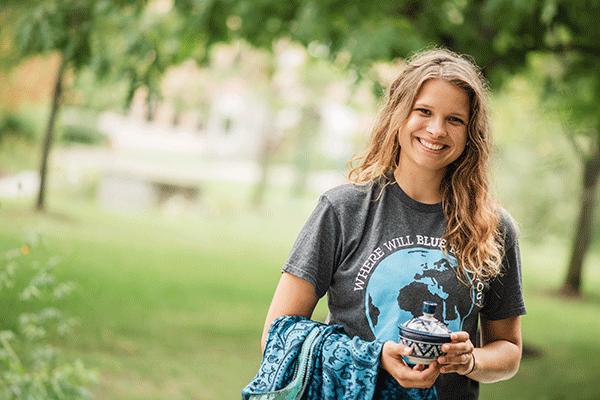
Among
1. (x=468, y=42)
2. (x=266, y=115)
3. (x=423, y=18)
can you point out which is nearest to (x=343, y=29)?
(x=423, y=18)

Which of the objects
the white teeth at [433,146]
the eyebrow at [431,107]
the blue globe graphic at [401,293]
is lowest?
the blue globe graphic at [401,293]

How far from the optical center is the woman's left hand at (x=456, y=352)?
57.7 inches

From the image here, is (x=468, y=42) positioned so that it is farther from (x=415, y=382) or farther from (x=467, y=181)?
(x=415, y=382)

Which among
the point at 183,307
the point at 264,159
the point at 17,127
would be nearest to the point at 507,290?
the point at 183,307

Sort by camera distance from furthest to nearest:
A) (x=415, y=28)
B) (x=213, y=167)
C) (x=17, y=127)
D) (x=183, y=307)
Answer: (x=213, y=167) < (x=17, y=127) < (x=183, y=307) < (x=415, y=28)

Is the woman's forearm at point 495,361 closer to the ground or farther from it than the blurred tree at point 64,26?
closer to the ground

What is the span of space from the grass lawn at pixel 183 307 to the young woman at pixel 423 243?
2049 millimetres

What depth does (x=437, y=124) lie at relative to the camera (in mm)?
1664

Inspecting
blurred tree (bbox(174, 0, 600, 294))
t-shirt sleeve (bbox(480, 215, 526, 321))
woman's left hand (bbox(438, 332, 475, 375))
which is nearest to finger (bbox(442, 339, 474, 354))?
woman's left hand (bbox(438, 332, 475, 375))

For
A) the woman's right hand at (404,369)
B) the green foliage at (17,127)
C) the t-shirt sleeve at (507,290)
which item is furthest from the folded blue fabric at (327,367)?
the green foliage at (17,127)

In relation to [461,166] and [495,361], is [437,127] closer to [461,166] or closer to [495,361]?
[461,166]

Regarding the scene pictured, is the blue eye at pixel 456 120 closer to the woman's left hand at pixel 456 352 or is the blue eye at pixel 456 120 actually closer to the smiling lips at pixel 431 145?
the smiling lips at pixel 431 145

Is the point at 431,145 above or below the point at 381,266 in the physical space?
above

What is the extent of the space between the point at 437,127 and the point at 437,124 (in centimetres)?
1
